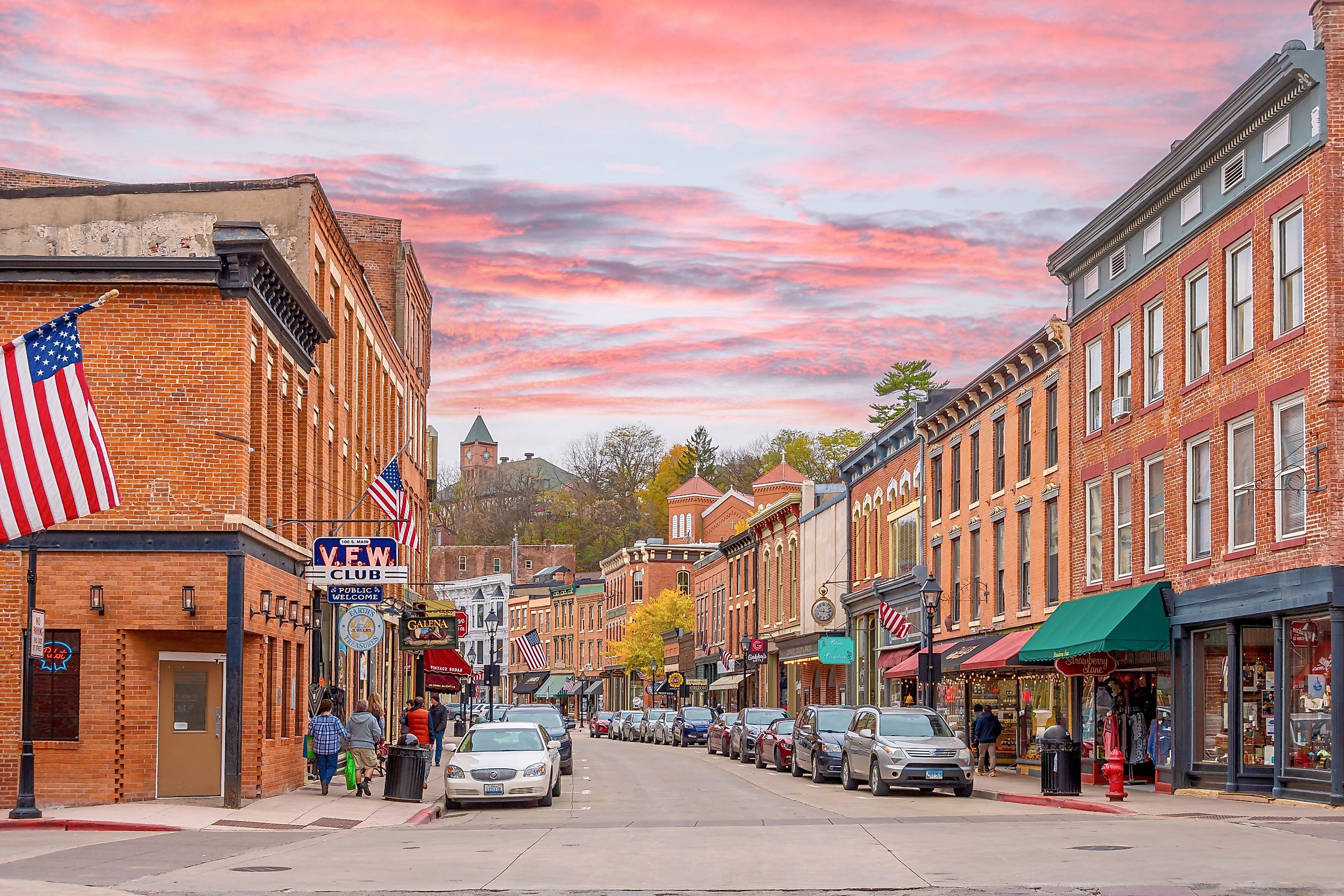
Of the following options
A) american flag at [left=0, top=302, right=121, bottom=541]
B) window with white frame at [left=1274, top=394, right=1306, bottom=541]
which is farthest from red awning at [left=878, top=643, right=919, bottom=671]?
american flag at [left=0, top=302, right=121, bottom=541]

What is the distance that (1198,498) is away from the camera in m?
28.8

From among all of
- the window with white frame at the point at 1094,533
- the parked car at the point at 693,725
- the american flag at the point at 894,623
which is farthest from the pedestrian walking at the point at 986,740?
the parked car at the point at 693,725

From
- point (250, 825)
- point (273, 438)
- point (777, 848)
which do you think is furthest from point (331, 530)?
point (777, 848)

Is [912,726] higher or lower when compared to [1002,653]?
lower

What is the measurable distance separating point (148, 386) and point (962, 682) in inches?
1018

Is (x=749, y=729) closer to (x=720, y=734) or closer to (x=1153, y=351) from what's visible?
(x=720, y=734)

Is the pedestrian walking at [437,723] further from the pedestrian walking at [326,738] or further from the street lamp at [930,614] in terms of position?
the pedestrian walking at [326,738]

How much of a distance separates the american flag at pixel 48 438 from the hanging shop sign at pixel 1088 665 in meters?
19.9

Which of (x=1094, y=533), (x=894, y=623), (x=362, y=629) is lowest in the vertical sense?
(x=894, y=623)

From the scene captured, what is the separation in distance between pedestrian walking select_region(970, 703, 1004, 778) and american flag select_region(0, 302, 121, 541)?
21.7 metres

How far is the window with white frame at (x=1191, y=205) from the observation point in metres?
28.7

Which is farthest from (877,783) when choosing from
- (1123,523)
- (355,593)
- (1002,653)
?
(355,593)

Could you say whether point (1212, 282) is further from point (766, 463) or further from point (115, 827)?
point (766, 463)

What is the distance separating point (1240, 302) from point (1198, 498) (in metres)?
3.75
